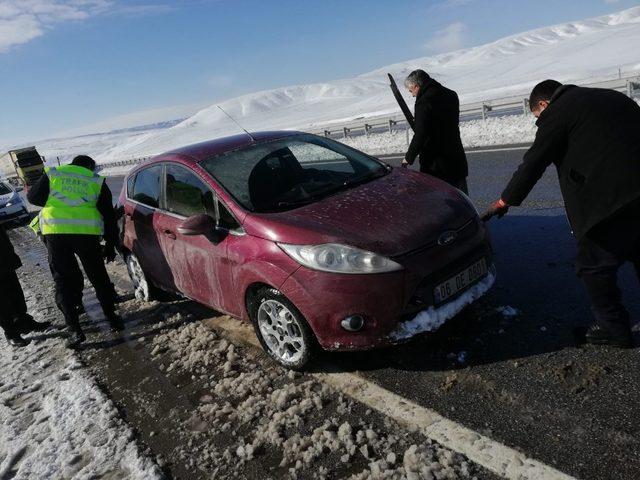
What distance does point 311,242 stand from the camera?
10.8 ft

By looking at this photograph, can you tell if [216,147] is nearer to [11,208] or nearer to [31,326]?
[31,326]

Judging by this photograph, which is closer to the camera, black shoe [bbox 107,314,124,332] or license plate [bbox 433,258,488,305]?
license plate [bbox 433,258,488,305]

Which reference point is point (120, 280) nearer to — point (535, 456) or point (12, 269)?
point (12, 269)

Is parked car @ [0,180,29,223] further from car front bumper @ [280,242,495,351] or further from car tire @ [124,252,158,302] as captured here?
car front bumper @ [280,242,495,351]

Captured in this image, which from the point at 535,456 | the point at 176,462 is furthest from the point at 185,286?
the point at 535,456

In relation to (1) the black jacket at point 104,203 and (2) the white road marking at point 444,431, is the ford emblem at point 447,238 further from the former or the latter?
(1) the black jacket at point 104,203

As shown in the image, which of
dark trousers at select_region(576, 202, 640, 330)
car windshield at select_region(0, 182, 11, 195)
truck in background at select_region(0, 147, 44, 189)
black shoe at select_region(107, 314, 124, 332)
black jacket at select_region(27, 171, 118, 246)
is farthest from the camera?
truck in background at select_region(0, 147, 44, 189)

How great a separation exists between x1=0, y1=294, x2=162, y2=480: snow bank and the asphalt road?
1385mm

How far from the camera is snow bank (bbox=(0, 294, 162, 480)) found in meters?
2.99

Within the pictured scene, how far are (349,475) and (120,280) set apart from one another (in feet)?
17.5

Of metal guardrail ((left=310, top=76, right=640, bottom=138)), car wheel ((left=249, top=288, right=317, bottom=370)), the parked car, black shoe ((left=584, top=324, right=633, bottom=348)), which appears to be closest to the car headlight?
car wheel ((left=249, top=288, right=317, bottom=370))

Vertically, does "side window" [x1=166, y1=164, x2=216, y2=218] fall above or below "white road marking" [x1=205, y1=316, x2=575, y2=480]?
above

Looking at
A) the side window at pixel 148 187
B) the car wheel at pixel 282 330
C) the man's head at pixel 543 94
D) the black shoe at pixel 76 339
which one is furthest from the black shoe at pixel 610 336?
the black shoe at pixel 76 339

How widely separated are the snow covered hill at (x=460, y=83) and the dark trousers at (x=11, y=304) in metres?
43.0
